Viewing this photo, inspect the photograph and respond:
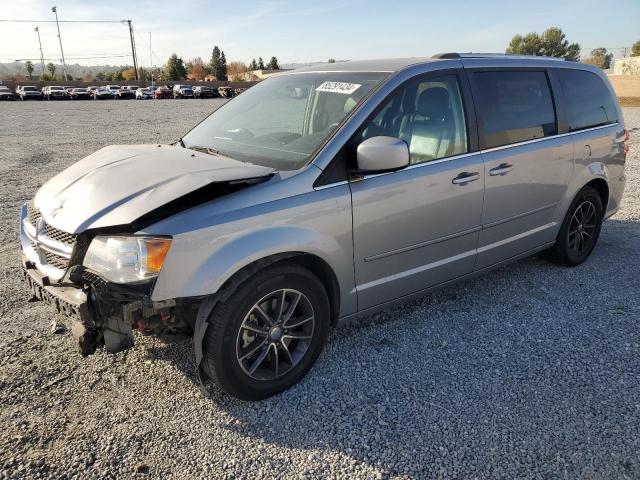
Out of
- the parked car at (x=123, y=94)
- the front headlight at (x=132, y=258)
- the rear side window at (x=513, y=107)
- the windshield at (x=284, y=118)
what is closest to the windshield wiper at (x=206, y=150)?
the windshield at (x=284, y=118)

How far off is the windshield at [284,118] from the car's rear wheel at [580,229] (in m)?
2.53

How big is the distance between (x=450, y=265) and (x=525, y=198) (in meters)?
0.97

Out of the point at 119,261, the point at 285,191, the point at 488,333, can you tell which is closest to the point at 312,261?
A: the point at 285,191

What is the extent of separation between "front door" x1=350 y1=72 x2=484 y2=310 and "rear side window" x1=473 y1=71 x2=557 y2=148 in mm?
231

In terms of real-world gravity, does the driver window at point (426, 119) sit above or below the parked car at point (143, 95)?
below

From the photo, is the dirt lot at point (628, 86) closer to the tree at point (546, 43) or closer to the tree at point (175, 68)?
the tree at point (546, 43)

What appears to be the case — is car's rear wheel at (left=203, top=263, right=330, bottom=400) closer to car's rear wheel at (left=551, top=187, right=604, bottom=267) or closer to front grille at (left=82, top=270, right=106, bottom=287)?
front grille at (left=82, top=270, right=106, bottom=287)

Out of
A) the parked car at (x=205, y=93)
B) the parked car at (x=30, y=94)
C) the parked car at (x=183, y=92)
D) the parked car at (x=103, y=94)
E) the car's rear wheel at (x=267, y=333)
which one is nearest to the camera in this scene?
the car's rear wheel at (x=267, y=333)

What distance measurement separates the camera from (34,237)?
303cm

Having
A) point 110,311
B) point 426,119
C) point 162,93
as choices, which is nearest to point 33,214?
point 110,311

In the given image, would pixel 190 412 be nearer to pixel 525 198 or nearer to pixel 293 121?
pixel 293 121

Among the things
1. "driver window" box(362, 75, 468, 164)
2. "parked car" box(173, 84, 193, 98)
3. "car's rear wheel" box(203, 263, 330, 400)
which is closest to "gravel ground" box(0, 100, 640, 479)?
"car's rear wheel" box(203, 263, 330, 400)

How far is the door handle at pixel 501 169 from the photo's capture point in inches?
147

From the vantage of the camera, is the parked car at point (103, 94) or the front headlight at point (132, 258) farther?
the parked car at point (103, 94)
